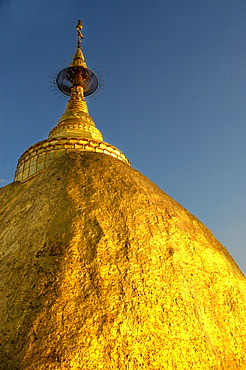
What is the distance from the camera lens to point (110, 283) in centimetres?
582

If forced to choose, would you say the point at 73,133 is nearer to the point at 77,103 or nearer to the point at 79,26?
the point at 77,103

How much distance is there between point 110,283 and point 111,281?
0.05 meters

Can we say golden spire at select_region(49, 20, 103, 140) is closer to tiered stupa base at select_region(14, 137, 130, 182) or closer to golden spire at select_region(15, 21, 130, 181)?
golden spire at select_region(15, 21, 130, 181)

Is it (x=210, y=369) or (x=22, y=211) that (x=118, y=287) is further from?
(x=22, y=211)

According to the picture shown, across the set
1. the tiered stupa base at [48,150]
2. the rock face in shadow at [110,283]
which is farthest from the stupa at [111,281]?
the tiered stupa base at [48,150]

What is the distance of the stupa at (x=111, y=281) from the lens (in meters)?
5.01

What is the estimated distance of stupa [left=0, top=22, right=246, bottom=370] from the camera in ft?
16.4

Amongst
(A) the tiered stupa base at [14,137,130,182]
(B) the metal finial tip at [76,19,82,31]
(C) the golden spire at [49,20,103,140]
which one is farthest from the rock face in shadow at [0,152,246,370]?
(B) the metal finial tip at [76,19,82,31]

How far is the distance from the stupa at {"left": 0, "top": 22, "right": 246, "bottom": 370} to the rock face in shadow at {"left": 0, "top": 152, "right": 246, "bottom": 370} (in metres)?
0.02

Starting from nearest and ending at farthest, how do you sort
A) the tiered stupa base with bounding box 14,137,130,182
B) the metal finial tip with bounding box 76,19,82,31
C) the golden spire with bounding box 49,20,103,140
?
the tiered stupa base with bounding box 14,137,130,182, the golden spire with bounding box 49,20,103,140, the metal finial tip with bounding box 76,19,82,31

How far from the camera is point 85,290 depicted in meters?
5.59

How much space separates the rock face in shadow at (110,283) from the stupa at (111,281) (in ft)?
0.06

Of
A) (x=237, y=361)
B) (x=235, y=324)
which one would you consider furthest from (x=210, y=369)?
(x=235, y=324)

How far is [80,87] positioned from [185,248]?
1457 centimetres
